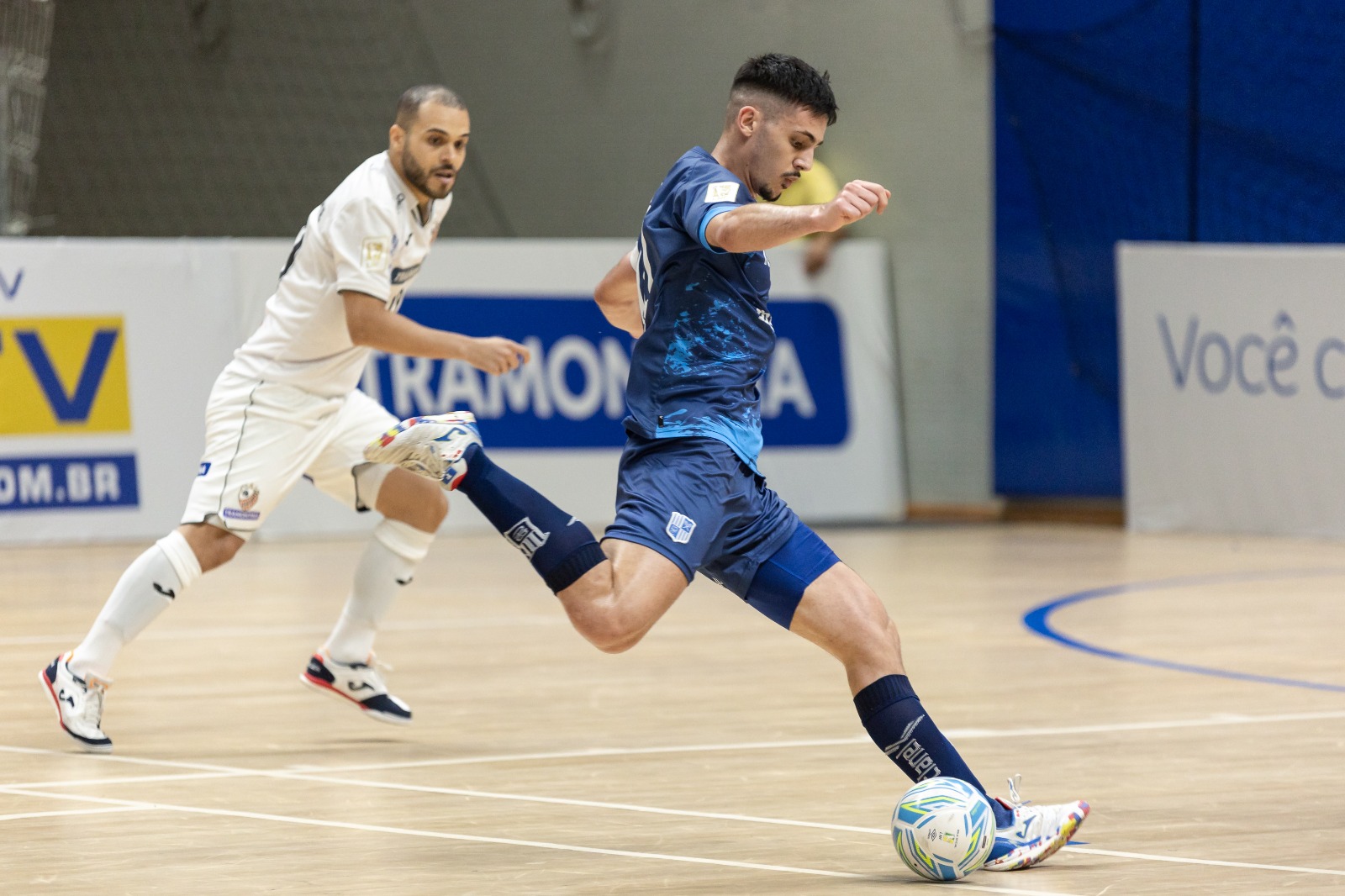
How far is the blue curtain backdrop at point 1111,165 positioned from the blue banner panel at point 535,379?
2069 mm

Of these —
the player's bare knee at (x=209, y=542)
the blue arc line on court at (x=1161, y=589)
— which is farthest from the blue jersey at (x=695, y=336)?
the blue arc line on court at (x=1161, y=589)

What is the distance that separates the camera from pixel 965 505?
48.8 feet

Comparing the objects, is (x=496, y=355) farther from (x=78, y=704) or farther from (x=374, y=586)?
A: (x=78, y=704)

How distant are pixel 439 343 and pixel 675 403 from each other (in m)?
1.49

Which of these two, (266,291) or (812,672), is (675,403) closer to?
(812,672)

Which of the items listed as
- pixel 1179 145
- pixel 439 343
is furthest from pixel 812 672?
pixel 1179 145

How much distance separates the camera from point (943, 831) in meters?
4.15

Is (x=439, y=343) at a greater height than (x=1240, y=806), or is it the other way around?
(x=439, y=343)

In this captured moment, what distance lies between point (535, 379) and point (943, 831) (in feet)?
29.9

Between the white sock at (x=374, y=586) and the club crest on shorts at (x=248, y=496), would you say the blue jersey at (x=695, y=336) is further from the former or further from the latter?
the white sock at (x=374, y=586)

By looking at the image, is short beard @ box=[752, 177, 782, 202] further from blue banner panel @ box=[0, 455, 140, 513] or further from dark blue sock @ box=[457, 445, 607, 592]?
blue banner panel @ box=[0, 455, 140, 513]

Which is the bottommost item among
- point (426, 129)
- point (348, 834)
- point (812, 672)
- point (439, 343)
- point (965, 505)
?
point (965, 505)

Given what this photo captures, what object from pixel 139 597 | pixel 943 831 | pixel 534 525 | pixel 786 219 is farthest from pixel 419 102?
pixel 943 831

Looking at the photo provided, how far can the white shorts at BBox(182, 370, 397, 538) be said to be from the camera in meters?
6.00
